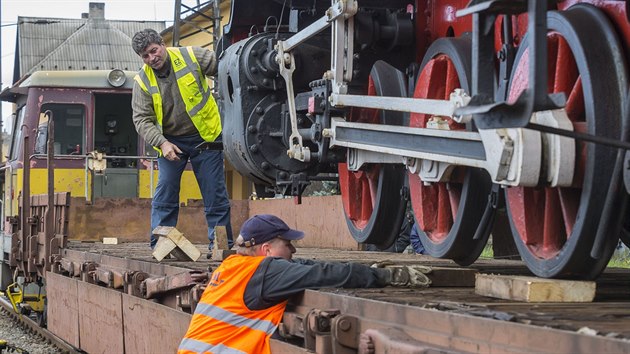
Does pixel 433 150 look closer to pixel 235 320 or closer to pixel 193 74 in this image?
pixel 235 320

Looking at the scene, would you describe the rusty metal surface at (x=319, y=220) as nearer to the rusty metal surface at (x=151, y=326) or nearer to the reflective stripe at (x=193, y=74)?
the reflective stripe at (x=193, y=74)

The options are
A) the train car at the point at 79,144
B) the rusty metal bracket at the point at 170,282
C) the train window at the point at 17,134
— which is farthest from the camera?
the train window at the point at 17,134

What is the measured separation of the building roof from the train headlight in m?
13.9

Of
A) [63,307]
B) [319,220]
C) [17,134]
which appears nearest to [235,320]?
[63,307]

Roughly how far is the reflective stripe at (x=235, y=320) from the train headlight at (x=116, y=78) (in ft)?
34.5

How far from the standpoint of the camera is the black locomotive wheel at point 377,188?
5766 mm

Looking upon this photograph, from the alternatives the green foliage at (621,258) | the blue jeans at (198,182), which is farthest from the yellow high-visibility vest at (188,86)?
the green foliage at (621,258)

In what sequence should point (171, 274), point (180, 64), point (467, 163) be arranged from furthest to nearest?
point (180, 64) → point (171, 274) → point (467, 163)

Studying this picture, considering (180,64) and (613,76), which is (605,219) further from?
(180,64)

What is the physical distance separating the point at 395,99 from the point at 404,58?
1.06 m

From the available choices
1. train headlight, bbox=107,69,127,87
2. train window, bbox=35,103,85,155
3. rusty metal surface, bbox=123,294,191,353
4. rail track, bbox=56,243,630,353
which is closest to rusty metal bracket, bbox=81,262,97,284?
rusty metal surface, bbox=123,294,191,353

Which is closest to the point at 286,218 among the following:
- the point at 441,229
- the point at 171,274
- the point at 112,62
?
the point at 171,274

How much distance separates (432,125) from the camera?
4.79 metres

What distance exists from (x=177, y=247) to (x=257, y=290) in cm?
248
